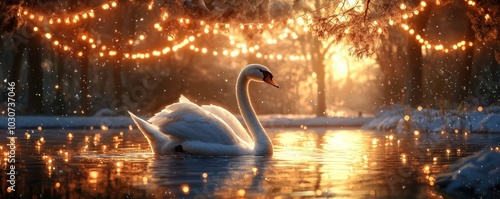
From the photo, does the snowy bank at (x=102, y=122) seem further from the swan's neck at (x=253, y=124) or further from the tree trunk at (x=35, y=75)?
the swan's neck at (x=253, y=124)

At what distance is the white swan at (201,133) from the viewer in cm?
1561

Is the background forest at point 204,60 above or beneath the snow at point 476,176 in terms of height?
above

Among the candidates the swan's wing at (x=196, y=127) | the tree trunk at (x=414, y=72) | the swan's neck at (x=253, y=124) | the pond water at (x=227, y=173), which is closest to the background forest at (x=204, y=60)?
the tree trunk at (x=414, y=72)

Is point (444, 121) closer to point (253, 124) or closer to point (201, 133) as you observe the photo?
point (253, 124)

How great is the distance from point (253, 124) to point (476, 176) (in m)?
6.19

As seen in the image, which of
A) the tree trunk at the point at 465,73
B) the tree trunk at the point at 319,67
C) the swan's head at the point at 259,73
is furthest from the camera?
the tree trunk at the point at 319,67

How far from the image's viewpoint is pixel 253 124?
1634 cm

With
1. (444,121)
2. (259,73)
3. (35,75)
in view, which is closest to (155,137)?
(259,73)

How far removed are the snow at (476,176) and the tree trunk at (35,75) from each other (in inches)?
1387

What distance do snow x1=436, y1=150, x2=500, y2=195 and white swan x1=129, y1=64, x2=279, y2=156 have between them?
5112 millimetres

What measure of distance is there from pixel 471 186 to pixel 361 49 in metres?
8.71

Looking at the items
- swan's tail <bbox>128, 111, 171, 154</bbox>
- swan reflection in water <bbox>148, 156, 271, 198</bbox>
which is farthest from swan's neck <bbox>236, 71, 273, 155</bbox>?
swan's tail <bbox>128, 111, 171, 154</bbox>

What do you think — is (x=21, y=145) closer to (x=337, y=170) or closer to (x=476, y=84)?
(x=337, y=170)

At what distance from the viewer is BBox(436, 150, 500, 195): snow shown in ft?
34.2
